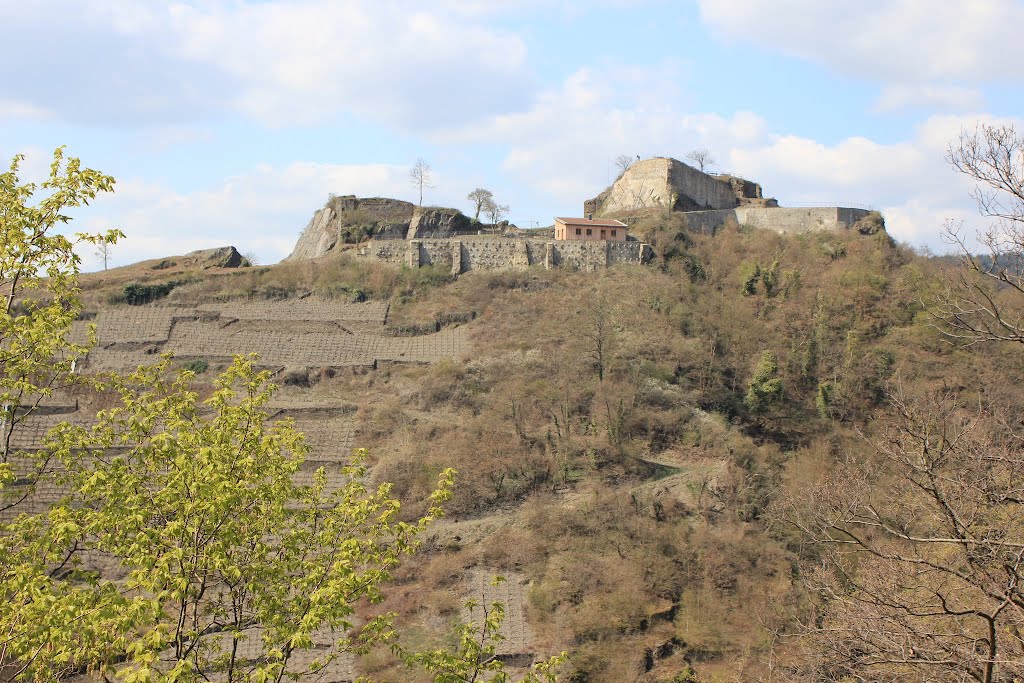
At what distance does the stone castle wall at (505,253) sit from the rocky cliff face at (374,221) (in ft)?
12.2

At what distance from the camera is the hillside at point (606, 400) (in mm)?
23547

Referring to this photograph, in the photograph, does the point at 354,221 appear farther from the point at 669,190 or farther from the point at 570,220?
the point at 669,190

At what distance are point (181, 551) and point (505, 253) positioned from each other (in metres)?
34.3

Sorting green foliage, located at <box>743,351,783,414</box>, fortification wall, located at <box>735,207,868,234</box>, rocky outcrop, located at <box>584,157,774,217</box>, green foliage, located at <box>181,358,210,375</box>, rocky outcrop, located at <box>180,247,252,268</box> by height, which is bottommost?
green foliage, located at <box>743,351,783,414</box>

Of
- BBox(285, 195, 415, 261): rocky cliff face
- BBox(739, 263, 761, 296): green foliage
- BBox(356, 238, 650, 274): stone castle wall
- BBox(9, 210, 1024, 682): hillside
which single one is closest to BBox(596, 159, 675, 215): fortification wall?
BBox(9, 210, 1024, 682): hillside

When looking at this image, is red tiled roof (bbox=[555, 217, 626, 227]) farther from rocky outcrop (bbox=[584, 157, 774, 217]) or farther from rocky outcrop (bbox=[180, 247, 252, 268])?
rocky outcrop (bbox=[180, 247, 252, 268])

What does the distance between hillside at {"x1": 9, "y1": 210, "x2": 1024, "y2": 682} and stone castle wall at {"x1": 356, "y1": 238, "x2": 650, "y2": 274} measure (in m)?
0.87

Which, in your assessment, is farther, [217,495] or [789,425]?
[789,425]

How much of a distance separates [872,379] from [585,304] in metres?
11.1

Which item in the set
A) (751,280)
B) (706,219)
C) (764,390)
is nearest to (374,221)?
(706,219)

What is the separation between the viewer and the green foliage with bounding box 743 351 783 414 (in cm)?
3366

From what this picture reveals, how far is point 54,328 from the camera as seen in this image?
10.1 meters

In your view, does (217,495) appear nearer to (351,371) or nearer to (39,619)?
(39,619)

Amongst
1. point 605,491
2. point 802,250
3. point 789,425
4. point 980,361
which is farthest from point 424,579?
point 802,250
